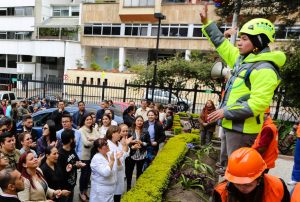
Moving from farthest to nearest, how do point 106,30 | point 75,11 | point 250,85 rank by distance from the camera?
point 75,11
point 106,30
point 250,85

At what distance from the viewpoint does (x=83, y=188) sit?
6.01 m

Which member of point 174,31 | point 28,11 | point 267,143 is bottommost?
point 267,143

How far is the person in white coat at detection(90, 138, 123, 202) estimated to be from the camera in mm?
4645

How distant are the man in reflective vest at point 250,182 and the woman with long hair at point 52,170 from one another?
3.00 m

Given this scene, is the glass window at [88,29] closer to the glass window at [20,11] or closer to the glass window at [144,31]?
the glass window at [144,31]

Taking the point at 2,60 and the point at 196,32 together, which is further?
the point at 2,60

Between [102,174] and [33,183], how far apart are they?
1.09m

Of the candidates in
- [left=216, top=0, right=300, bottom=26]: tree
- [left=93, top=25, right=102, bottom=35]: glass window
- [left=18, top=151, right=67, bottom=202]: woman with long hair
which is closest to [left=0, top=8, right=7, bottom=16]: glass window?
[left=93, top=25, right=102, bottom=35]: glass window

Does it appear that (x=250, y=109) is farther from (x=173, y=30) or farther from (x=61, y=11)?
(x=61, y=11)

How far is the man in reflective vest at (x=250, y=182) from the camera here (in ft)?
6.34

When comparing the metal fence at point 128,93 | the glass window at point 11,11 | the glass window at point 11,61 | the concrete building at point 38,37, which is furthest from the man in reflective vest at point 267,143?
the glass window at point 11,11

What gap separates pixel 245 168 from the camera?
6.36ft

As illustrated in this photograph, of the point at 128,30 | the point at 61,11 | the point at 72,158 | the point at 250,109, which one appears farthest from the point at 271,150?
the point at 61,11

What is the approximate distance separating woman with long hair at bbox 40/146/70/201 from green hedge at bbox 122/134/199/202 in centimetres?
99
